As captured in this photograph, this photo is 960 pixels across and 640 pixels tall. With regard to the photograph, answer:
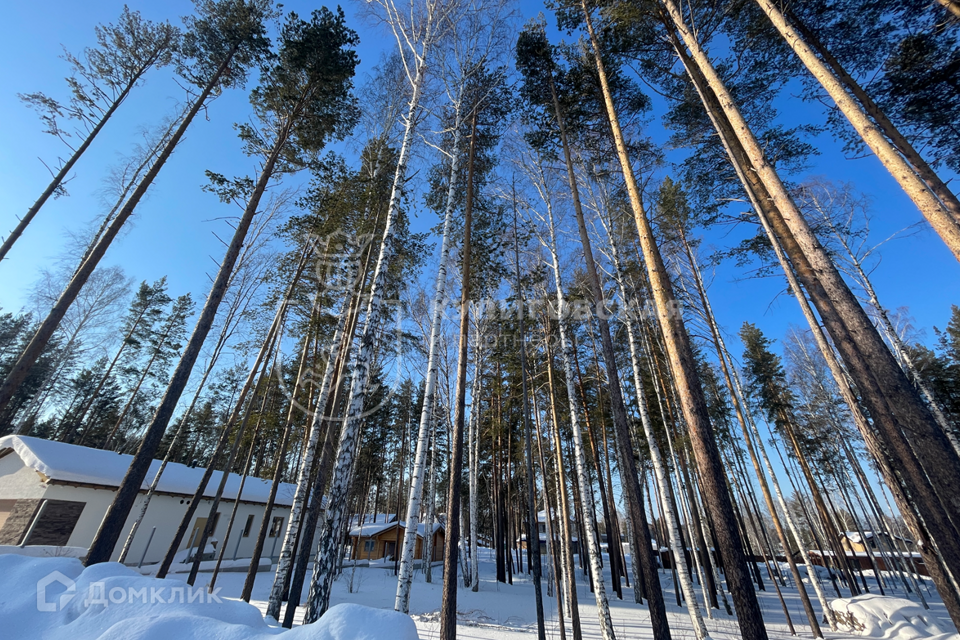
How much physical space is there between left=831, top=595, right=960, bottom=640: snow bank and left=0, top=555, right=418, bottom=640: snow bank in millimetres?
13964

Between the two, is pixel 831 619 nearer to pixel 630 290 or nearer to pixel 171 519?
pixel 630 290

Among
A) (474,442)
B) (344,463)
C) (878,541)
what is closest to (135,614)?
(344,463)

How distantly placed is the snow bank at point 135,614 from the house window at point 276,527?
24.1m

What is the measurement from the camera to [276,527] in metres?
22.1

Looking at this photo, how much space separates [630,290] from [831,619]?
38.3 ft

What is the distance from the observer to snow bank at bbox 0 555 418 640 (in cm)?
206

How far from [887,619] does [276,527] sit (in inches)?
1094

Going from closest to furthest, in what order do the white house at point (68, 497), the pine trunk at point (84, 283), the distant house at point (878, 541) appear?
the pine trunk at point (84, 283) → the white house at point (68, 497) → the distant house at point (878, 541)

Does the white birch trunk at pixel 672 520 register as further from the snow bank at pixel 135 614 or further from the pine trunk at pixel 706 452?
the snow bank at pixel 135 614

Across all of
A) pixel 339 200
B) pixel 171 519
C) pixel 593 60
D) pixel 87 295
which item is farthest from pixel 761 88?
pixel 87 295

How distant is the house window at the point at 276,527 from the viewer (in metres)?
21.9

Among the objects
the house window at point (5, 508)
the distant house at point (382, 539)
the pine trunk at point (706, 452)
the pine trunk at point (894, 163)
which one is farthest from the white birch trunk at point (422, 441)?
the distant house at point (382, 539)

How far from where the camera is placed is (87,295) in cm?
1881

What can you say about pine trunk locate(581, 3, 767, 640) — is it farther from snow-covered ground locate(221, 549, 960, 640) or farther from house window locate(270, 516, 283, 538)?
house window locate(270, 516, 283, 538)
